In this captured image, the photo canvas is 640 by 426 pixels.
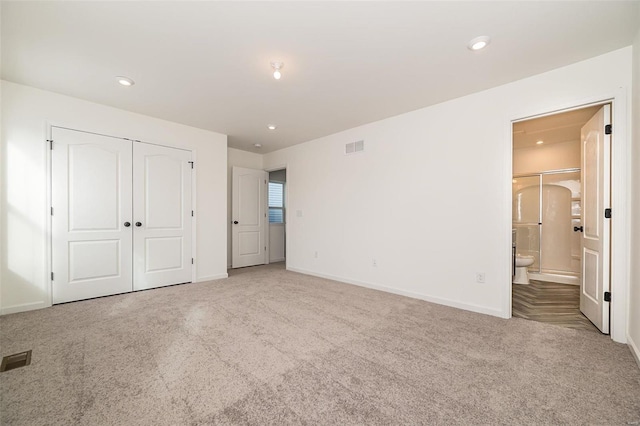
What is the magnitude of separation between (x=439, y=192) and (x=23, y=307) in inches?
208

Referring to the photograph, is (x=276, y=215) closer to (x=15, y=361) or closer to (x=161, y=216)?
(x=161, y=216)

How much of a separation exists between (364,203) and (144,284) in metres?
3.68

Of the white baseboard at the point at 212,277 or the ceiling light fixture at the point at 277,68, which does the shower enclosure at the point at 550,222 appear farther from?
the white baseboard at the point at 212,277

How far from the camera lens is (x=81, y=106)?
11.4 ft

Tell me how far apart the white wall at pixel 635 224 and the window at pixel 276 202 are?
595 centimetres

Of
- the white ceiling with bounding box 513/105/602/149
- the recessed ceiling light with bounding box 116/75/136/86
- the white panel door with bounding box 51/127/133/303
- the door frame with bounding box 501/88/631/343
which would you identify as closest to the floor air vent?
the white panel door with bounding box 51/127/133/303

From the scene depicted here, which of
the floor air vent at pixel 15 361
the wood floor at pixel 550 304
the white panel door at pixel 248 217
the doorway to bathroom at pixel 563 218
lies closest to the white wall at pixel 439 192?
the doorway to bathroom at pixel 563 218

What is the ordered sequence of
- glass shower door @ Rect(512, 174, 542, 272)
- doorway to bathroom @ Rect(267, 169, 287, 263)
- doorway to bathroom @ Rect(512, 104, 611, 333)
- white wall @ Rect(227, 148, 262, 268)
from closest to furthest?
doorway to bathroom @ Rect(512, 104, 611, 333), glass shower door @ Rect(512, 174, 542, 272), white wall @ Rect(227, 148, 262, 268), doorway to bathroom @ Rect(267, 169, 287, 263)

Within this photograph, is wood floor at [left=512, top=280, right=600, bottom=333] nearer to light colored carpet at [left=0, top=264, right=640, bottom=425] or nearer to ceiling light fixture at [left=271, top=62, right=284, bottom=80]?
light colored carpet at [left=0, top=264, right=640, bottom=425]

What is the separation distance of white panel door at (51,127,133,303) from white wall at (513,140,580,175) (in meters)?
7.08

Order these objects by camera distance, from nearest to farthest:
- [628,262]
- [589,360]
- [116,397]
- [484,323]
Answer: [116,397], [589,360], [628,262], [484,323]

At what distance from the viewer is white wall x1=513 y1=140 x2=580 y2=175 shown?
477cm

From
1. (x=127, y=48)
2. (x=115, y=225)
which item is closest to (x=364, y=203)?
(x=127, y=48)

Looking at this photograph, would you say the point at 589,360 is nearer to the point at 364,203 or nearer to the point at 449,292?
the point at 449,292
